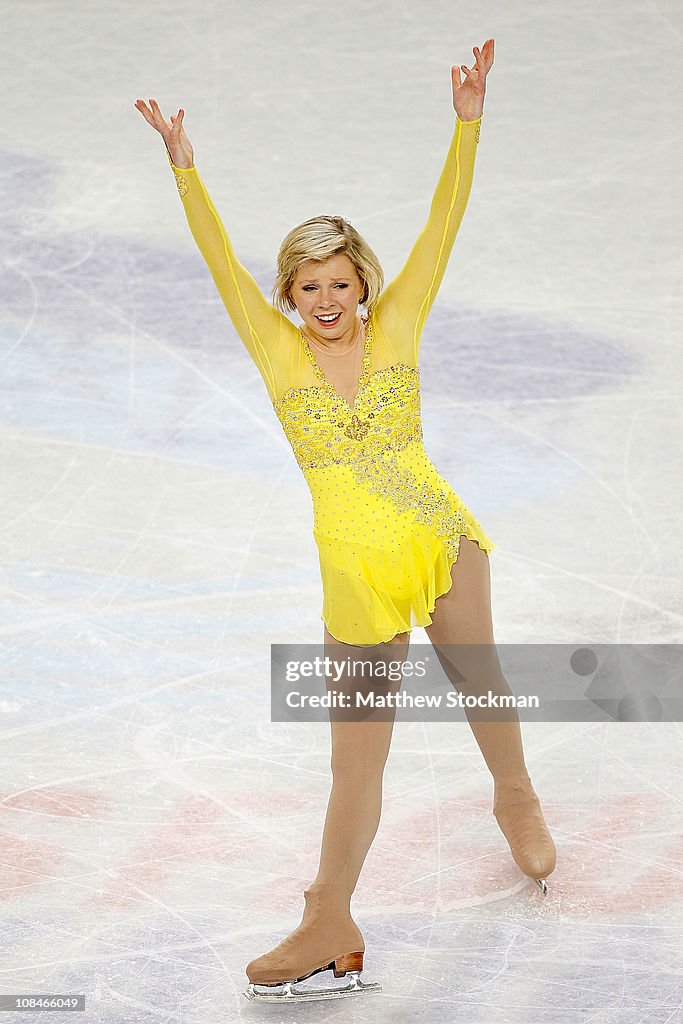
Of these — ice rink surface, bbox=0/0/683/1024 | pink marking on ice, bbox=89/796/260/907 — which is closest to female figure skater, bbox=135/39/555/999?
ice rink surface, bbox=0/0/683/1024

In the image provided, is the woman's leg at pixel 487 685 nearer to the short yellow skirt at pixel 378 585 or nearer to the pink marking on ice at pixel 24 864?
the short yellow skirt at pixel 378 585

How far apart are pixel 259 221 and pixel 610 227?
162cm

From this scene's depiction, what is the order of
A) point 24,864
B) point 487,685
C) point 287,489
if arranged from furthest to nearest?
1. point 287,489
2. point 24,864
3. point 487,685

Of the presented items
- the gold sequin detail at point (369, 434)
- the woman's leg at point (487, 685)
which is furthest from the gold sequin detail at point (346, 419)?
the woman's leg at point (487, 685)

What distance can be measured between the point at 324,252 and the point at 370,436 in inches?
15.7

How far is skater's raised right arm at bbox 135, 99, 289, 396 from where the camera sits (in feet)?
9.70

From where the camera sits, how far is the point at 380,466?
3.06 m

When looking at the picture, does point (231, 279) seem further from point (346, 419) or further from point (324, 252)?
point (346, 419)

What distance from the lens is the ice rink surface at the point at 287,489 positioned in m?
3.18

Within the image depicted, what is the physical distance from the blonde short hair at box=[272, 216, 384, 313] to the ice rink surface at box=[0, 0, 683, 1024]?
135 centimetres

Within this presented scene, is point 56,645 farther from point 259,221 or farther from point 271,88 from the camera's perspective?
point 271,88

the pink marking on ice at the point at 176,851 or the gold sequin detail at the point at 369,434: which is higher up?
the gold sequin detail at the point at 369,434

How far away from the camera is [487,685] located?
3258mm

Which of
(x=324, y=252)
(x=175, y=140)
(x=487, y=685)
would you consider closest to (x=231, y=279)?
(x=324, y=252)
